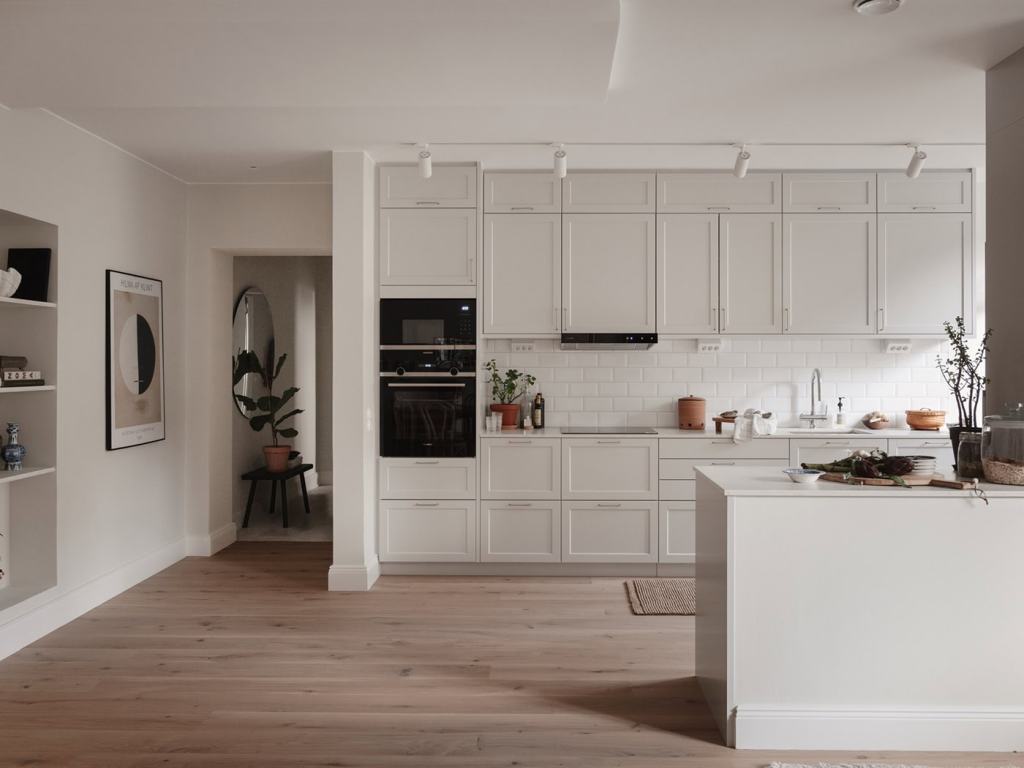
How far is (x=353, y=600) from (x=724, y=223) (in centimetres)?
342

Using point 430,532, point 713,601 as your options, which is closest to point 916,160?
point 713,601

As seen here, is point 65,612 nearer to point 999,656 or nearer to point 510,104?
point 510,104

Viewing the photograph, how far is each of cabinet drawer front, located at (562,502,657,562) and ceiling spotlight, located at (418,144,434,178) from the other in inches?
89.8

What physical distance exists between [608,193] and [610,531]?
2268mm

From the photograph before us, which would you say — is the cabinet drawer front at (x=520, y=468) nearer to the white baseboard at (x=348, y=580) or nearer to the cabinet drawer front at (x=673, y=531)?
the cabinet drawer front at (x=673, y=531)

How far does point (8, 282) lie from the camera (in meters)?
3.47

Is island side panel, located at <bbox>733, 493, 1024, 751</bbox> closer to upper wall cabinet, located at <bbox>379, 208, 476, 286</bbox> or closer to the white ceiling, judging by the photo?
the white ceiling

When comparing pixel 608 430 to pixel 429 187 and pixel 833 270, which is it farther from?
pixel 429 187

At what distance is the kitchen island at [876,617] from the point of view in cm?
256

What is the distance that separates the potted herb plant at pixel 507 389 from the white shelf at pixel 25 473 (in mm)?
2649

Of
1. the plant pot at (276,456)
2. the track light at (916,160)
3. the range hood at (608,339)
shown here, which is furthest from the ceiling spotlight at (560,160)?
the plant pot at (276,456)

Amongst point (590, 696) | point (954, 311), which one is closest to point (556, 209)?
point (954, 311)

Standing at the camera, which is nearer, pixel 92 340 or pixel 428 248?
pixel 92 340

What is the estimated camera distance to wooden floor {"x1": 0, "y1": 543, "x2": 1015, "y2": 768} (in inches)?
102
